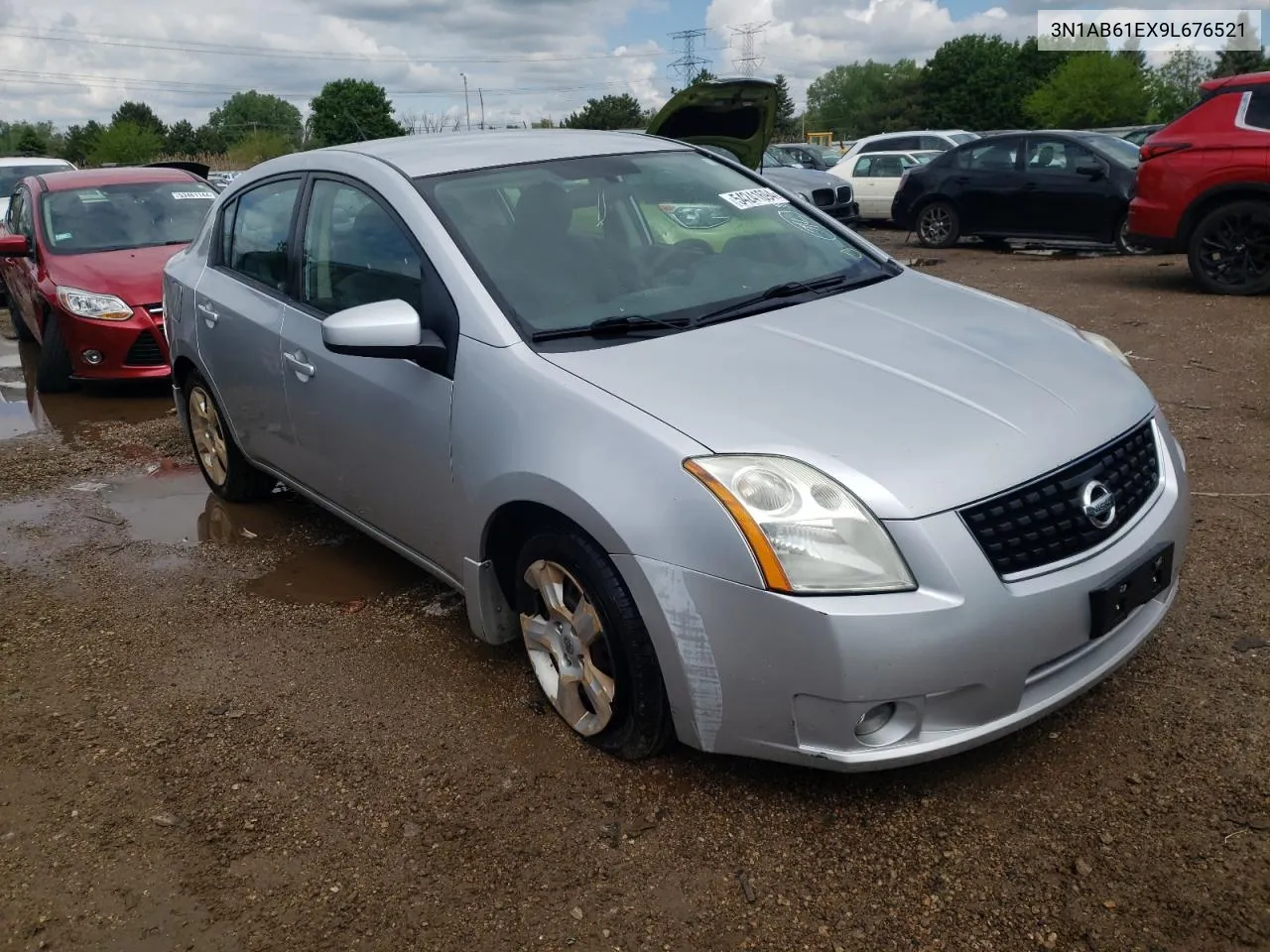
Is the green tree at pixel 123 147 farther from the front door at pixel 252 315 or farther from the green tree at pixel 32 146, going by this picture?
the front door at pixel 252 315

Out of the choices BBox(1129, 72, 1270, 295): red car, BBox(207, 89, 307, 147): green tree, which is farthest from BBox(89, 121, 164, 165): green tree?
BBox(1129, 72, 1270, 295): red car

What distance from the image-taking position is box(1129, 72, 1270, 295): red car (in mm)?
8492

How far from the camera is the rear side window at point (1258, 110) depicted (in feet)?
27.9

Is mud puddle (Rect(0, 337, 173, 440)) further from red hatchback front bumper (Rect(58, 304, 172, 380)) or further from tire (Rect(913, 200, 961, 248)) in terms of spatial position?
tire (Rect(913, 200, 961, 248))

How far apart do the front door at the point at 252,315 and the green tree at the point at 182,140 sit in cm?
7534

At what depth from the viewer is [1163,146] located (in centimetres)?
888

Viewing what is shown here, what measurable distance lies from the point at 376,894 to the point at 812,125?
437 feet

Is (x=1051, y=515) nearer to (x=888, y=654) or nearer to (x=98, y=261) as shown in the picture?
(x=888, y=654)

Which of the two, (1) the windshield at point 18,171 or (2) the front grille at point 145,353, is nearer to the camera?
(2) the front grille at point 145,353

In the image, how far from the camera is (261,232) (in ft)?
14.5

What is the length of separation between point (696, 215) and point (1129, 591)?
6.21ft

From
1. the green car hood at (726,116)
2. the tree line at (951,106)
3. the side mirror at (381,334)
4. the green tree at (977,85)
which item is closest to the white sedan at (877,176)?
the green car hood at (726,116)

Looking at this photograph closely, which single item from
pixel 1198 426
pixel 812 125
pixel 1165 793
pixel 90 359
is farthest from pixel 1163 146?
pixel 812 125

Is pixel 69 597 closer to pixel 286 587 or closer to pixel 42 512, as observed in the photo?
pixel 286 587
